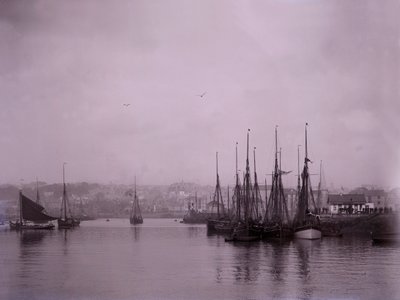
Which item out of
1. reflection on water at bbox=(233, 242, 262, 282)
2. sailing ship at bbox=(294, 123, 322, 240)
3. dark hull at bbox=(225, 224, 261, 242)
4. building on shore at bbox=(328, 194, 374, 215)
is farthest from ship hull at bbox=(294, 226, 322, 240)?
building on shore at bbox=(328, 194, 374, 215)

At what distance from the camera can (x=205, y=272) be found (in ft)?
71.0

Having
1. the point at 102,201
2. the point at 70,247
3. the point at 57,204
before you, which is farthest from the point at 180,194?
the point at 70,247

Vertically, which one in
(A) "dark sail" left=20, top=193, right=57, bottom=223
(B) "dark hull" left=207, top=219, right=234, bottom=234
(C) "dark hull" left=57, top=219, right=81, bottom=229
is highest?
(A) "dark sail" left=20, top=193, right=57, bottom=223

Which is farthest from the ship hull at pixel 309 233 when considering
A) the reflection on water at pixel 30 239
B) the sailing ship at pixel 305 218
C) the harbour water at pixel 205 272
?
the reflection on water at pixel 30 239

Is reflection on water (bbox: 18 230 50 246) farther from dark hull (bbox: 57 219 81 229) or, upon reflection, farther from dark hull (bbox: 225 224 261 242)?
dark hull (bbox: 57 219 81 229)

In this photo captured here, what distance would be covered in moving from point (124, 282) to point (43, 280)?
2238 millimetres

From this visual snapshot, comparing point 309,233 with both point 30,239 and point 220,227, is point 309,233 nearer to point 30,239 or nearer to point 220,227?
point 220,227

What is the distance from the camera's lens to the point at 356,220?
46094mm

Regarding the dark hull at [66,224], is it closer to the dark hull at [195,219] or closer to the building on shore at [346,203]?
the dark hull at [195,219]

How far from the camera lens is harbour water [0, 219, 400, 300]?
17.2 meters

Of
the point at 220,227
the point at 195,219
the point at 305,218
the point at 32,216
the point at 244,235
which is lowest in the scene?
the point at 195,219

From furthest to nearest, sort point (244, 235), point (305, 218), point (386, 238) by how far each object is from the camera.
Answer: point (305, 218) < point (244, 235) < point (386, 238)

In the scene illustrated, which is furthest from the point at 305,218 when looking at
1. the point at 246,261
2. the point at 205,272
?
the point at 205,272

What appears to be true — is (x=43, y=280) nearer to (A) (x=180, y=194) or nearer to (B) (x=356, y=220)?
(B) (x=356, y=220)
